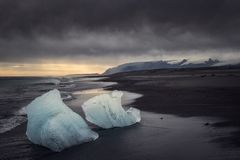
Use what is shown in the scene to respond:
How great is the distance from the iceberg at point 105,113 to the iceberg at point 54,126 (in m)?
1.28

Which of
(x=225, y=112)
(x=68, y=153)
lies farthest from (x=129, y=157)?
(x=225, y=112)

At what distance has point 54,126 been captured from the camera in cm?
916

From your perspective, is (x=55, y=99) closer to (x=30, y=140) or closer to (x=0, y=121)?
(x=30, y=140)

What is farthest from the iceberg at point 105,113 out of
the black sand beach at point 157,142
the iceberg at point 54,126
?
the iceberg at point 54,126

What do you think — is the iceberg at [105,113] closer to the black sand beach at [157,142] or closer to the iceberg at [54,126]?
the black sand beach at [157,142]

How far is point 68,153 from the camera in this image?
855 centimetres

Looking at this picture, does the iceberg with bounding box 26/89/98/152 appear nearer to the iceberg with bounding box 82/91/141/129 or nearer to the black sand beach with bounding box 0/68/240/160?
the black sand beach with bounding box 0/68/240/160

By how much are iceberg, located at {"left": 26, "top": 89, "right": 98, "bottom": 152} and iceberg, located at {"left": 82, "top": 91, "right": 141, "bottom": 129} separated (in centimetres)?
128

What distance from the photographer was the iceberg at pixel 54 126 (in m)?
9.04

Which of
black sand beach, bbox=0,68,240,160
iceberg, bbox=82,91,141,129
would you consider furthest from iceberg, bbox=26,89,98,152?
iceberg, bbox=82,91,141,129

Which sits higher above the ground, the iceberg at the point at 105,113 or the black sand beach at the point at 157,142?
the iceberg at the point at 105,113

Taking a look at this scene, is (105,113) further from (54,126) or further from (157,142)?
(157,142)

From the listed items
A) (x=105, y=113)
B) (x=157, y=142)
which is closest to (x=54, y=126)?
(x=105, y=113)

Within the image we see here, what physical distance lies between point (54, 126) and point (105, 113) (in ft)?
8.52
